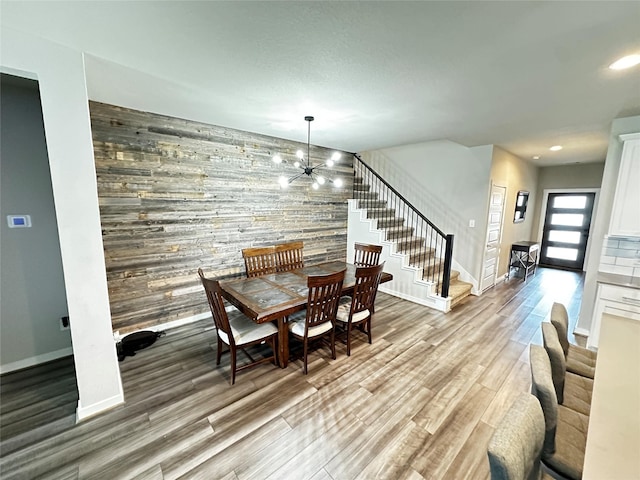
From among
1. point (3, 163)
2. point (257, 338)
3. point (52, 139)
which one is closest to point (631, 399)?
point (257, 338)

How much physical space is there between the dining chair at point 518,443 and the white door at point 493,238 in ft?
14.2

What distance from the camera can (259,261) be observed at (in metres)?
3.60

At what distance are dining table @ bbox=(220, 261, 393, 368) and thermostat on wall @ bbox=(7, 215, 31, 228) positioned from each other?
198cm

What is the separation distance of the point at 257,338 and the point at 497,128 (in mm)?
3979

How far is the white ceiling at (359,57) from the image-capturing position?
1.42m

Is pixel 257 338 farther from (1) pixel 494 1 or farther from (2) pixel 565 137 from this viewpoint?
(2) pixel 565 137

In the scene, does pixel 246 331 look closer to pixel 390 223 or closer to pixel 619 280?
pixel 390 223

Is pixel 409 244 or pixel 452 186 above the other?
pixel 452 186

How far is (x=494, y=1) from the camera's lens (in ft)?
4.32

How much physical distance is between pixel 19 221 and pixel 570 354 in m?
5.09

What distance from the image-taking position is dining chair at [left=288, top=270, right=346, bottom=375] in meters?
2.39

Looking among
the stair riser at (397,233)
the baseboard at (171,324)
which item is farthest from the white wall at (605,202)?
the baseboard at (171,324)

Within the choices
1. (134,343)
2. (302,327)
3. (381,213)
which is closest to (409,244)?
(381,213)

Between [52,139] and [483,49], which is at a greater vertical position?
[483,49]
